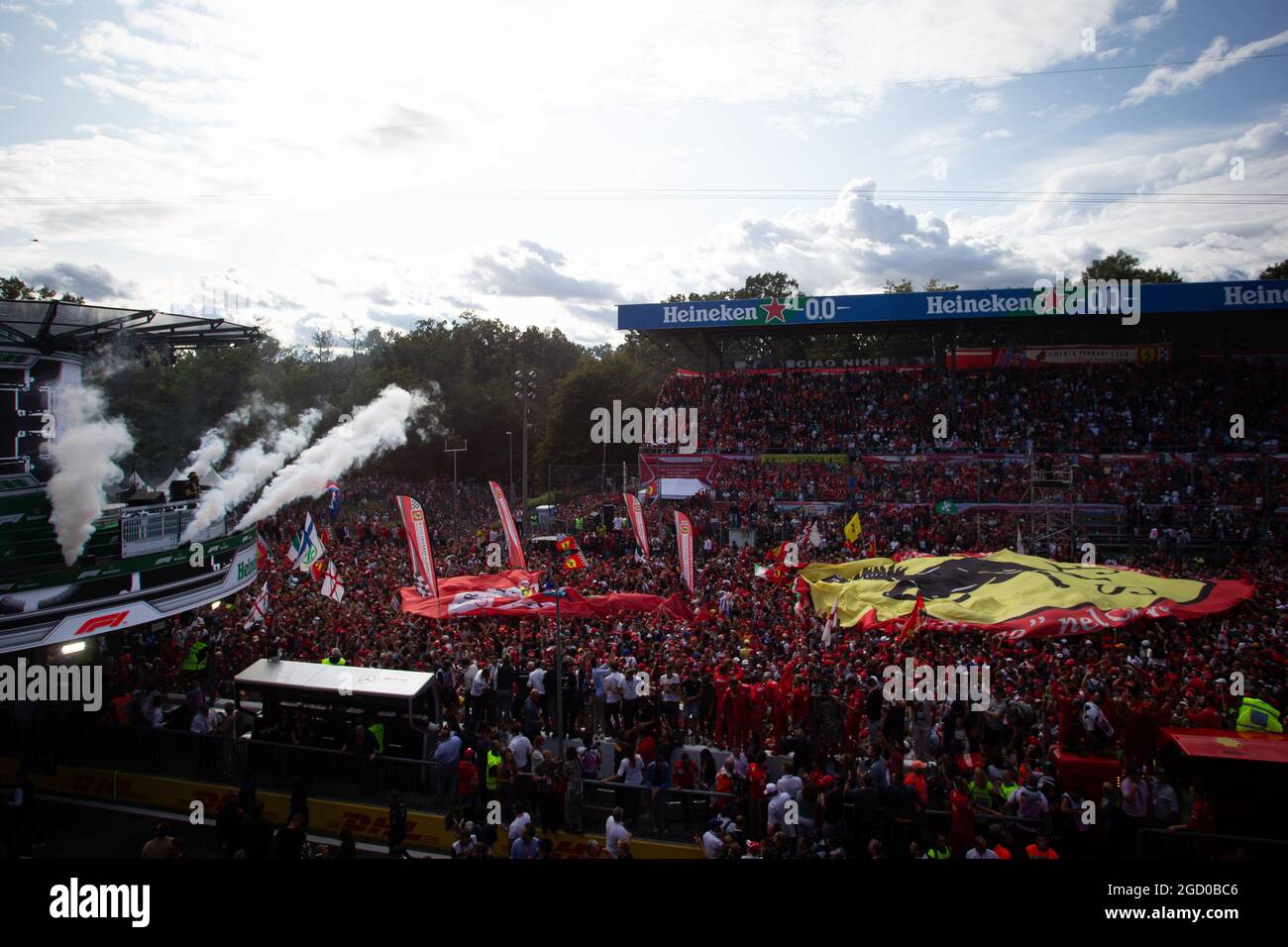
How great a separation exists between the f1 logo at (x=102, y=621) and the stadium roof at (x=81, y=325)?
6.04m

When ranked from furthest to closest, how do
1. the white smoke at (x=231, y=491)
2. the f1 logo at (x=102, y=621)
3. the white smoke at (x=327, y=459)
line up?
the white smoke at (x=327, y=459) < the white smoke at (x=231, y=491) < the f1 logo at (x=102, y=621)

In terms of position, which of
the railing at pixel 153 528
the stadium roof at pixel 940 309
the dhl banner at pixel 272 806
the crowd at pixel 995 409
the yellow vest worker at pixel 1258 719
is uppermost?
the stadium roof at pixel 940 309

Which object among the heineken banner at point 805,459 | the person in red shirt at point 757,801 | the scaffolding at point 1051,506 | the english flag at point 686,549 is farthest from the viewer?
the heineken banner at point 805,459

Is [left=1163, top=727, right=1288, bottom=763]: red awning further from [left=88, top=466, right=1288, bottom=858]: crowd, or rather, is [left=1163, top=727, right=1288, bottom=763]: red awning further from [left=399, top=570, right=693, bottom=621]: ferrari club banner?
[left=399, top=570, right=693, bottom=621]: ferrari club banner

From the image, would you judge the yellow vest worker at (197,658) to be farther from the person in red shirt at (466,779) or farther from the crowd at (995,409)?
the crowd at (995,409)

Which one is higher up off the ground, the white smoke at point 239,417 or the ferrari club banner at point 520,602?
the white smoke at point 239,417

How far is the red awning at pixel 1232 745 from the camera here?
8797mm

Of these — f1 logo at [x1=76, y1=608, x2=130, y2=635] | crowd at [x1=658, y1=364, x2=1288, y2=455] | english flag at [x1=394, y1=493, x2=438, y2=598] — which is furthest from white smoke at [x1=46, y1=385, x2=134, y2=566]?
crowd at [x1=658, y1=364, x2=1288, y2=455]

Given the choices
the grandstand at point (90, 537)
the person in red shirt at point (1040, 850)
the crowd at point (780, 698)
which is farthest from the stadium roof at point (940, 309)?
the person in red shirt at point (1040, 850)

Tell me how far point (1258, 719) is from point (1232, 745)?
1.71 meters

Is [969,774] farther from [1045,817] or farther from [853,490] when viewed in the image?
[853,490]

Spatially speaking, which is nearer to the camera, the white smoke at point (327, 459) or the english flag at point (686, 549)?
the english flag at point (686, 549)

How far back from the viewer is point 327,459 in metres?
22.4
